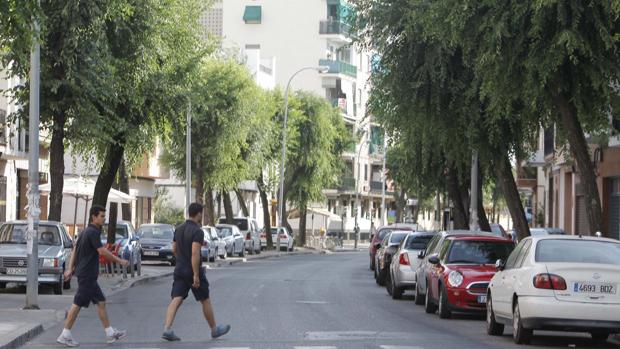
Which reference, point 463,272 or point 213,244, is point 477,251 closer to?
point 463,272

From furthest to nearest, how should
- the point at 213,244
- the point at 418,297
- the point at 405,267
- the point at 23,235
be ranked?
the point at 213,244
the point at 405,267
the point at 23,235
the point at 418,297

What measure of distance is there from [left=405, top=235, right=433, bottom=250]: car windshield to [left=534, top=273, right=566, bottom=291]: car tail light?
14.0 meters

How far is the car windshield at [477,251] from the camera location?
25406 mm

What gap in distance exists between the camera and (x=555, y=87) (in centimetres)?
2473

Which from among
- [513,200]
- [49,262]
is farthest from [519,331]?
[513,200]

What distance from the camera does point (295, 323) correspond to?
22.6 metres

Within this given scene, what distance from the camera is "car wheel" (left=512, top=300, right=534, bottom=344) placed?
1878cm

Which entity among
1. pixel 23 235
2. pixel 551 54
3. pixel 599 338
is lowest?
pixel 599 338

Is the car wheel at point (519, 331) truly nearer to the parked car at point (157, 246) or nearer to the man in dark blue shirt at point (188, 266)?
the man in dark blue shirt at point (188, 266)

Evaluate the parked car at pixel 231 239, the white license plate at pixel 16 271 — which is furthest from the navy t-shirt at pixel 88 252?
the parked car at pixel 231 239

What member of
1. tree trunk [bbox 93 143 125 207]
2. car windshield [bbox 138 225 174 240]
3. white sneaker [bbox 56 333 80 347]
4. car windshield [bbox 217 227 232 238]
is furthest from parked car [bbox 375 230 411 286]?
car windshield [bbox 217 227 232 238]

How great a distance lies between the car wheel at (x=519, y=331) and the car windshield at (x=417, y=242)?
1302 cm

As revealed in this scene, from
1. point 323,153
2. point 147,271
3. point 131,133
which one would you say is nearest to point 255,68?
point 323,153

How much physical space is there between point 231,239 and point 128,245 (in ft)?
77.7
